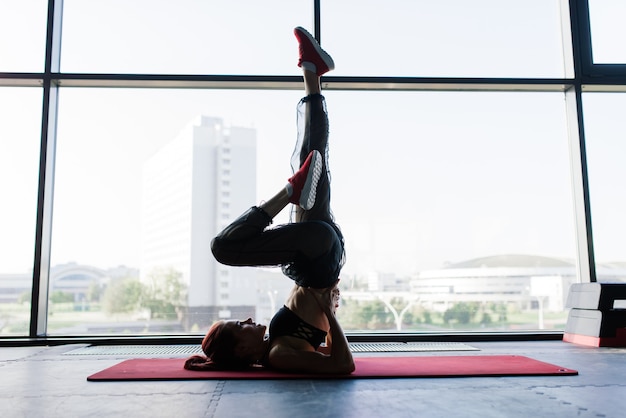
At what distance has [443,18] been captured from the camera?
15.8 ft

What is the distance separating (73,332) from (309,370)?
254 cm

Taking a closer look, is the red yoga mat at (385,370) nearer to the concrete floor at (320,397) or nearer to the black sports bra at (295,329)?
the concrete floor at (320,397)

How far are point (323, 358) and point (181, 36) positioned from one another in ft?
10.5

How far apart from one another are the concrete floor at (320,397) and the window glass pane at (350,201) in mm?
1737

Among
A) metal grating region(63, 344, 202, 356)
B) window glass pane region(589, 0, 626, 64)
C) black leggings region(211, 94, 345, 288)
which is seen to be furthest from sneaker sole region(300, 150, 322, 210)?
window glass pane region(589, 0, 626, 64)

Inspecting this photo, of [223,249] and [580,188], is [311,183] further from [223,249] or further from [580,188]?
[580,188]

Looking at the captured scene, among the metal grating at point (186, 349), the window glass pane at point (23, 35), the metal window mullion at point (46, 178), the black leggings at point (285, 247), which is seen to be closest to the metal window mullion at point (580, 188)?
the metal grating at point (186, 349)

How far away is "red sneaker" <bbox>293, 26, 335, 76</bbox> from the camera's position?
11.1 feet

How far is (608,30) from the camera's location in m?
4.84

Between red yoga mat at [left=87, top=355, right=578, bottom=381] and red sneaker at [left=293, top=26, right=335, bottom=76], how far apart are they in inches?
70.1

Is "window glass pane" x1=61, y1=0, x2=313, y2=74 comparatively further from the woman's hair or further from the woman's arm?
the woman's arm

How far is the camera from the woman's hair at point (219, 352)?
2.71m

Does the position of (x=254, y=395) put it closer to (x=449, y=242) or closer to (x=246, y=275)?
(x=246, y=275)

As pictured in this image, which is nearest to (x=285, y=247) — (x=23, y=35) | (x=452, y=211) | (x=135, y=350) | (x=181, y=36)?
(x=135, y=350)
